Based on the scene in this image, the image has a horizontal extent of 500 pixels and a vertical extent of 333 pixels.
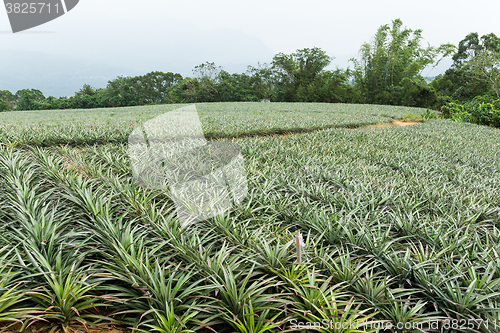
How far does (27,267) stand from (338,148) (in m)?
4.64

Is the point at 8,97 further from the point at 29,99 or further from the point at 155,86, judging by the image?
the point at 155,86

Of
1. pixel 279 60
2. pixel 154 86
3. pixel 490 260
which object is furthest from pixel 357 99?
pixel 490 260

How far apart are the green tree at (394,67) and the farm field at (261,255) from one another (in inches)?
1147

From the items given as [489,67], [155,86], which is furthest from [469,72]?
[155,86]

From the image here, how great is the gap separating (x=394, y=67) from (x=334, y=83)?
22.9ft

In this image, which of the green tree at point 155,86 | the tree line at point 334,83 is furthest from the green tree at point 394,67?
the green tree at point 155,86

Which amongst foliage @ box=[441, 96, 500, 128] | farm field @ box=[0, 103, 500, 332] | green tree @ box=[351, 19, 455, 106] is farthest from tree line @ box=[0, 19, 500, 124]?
farm field @ box=[0, 103, 500, 332]

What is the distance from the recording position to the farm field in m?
1.23

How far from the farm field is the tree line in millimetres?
28207

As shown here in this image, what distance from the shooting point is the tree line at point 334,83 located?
25.2 meters

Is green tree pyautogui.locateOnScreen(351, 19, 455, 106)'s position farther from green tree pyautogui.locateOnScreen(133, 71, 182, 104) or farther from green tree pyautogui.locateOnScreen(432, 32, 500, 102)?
green tree pyautogui.locateOnScreen(133, 71, 182, 104)

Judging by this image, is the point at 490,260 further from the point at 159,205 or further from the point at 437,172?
the point at 159,205

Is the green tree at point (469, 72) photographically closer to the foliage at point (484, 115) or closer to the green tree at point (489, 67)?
the green tree at point (489, 67)

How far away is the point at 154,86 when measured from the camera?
1491 inches
